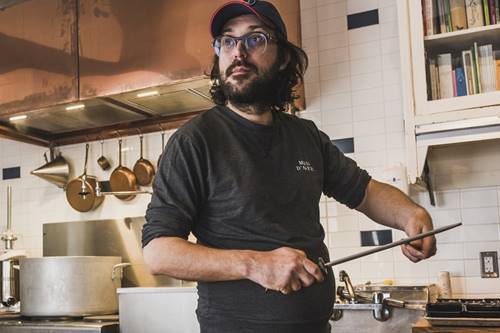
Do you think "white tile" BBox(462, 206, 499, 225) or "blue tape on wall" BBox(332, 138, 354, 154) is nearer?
"white tile" BBox(462, 206, 499, 225)

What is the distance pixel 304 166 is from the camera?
1.42 metres

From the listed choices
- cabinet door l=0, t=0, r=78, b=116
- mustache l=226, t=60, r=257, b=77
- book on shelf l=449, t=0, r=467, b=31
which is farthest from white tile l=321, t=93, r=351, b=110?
mustache l=226, t=60, r=257, b=77

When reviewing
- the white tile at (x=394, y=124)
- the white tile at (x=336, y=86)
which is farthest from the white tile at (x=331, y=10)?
the white tile at (x=394, y=124)

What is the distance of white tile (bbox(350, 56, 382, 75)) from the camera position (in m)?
2.85

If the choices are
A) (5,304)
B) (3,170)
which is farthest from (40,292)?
(3,170)

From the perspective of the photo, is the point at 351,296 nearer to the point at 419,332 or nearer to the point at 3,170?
the point at 419,332

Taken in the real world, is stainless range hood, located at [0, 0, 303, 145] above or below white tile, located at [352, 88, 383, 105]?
above

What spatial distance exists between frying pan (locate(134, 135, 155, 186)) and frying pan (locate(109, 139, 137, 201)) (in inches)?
1.3

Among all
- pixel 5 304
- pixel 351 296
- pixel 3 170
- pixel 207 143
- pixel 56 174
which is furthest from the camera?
pixel 3 170

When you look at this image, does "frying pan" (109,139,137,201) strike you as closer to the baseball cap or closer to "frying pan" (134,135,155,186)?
"frying pan" (134,135,155,186)

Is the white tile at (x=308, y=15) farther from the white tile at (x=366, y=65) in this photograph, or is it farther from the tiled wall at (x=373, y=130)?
the white tile at (x=366, y=65)

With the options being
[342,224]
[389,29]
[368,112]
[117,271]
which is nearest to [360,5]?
[389,29]

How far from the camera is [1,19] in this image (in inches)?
131

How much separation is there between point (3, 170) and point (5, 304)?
93 centimetres
